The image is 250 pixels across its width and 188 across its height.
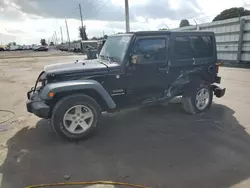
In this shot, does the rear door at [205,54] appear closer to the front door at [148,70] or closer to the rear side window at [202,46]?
the rear side window at [202,46]

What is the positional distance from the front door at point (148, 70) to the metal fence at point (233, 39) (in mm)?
9982

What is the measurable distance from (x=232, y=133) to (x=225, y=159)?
3.52 ft

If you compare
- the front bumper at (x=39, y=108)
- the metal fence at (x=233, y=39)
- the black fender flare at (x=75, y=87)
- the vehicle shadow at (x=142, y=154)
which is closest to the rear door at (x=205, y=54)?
the vehicle shadow at (x=142, y=154)

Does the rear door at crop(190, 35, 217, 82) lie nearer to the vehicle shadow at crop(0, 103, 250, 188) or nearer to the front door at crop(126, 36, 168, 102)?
the front door at crop(126, 36, 168, 102)

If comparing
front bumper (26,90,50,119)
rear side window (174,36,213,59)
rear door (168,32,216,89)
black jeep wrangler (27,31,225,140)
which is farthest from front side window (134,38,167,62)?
front bumper (26,90,50,119)

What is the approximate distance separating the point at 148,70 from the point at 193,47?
4.57 feet

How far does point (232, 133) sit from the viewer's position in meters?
4.29

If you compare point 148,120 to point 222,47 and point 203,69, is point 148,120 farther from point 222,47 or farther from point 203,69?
point 222,47

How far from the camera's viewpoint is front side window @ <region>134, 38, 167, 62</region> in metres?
4.56

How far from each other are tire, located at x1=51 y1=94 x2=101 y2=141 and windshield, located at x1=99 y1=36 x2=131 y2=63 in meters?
1.10

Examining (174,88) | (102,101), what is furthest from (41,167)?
(174,88)

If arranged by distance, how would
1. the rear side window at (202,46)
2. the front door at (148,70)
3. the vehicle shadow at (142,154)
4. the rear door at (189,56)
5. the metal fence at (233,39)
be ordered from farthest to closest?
the metal fence at (233,39)
the rear side window at (202,46)
the rear door at (189,56)
the front door at (148,70)
the vehicle shadow at (142,154)

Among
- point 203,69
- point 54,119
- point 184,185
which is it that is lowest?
point 184,185

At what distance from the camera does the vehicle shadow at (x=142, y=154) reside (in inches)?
118
